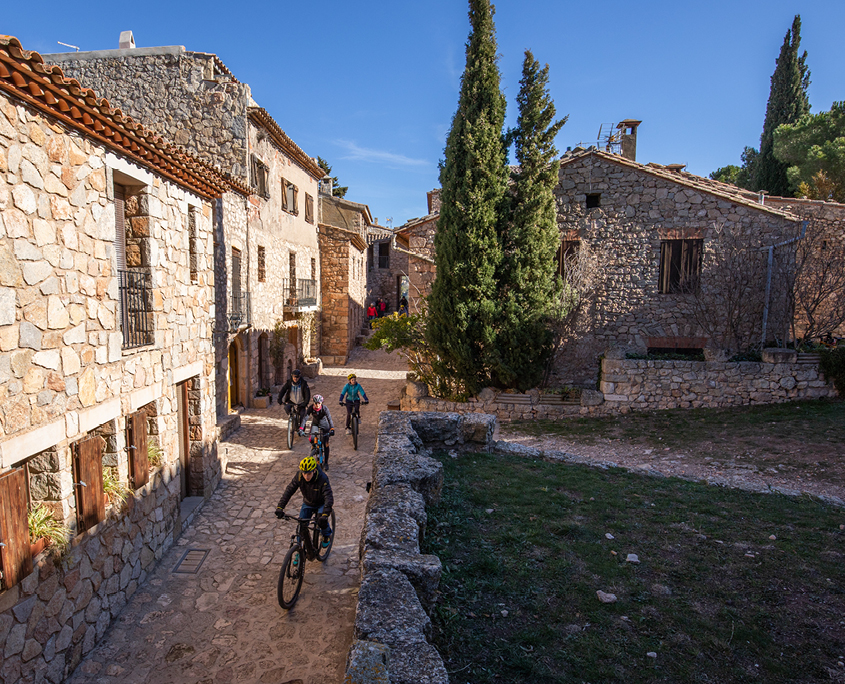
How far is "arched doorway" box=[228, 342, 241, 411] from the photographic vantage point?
50.3 ft

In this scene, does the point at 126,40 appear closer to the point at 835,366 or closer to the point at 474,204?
the point at 474,204

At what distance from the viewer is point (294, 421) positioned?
1195cm

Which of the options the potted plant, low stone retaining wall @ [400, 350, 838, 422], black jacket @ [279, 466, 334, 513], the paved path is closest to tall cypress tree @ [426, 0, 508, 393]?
low stone retaining wall @ [400, 350, 838, 422]

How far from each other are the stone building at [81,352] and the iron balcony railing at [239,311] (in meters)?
5.89

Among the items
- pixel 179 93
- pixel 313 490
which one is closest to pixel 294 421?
pixel 313 490

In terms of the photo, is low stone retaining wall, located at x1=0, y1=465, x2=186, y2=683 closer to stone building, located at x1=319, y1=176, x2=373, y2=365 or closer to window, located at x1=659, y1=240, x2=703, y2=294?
window, located at x1=659, y1=240, x2=703, y2=294

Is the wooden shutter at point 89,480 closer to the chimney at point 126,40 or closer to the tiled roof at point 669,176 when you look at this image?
the tiled roof at point 669,176

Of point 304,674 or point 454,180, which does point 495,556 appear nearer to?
point 304,674

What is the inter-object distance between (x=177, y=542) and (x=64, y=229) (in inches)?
194

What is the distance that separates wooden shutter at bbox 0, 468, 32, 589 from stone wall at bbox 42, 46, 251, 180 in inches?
496

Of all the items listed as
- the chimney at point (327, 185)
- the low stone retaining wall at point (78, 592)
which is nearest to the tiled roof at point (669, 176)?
the low stone retaining wall at point (78, 592)

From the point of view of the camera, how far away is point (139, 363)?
648cm

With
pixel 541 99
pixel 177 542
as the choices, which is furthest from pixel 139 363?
pixel 541 99

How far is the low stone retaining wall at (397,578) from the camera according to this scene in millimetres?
2604
